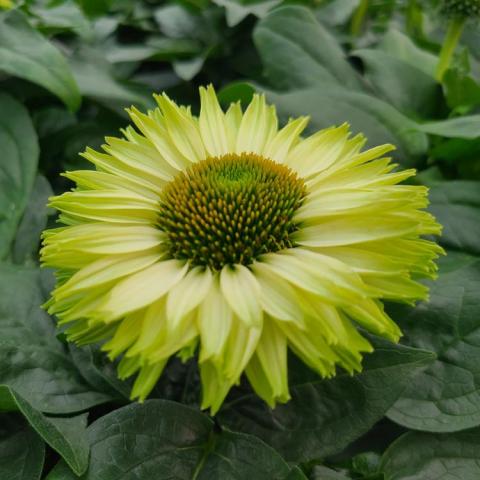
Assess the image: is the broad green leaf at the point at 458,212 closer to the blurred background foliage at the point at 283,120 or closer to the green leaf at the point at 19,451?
the blurred background foliage at the point at 283,120

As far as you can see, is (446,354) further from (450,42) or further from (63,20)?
(63,20)

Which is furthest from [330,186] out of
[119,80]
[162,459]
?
[119,80]

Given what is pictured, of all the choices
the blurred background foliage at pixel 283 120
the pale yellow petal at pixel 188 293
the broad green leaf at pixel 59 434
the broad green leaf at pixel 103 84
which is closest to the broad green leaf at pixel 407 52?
the blurred background foliage at pixel 283 120

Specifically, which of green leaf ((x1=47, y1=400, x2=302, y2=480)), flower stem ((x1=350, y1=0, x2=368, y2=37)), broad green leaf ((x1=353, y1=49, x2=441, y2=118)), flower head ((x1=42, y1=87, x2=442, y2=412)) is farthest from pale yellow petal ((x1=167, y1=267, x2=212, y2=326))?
flower stem ((x1=350, y1=0, x2=368, y2=37))

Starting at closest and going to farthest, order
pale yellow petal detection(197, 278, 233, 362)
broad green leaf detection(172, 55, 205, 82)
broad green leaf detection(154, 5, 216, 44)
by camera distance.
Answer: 1. pale yellow petal detection(197, 278, 233, 362)
2. broad green leaf detection(172, 55, 205, 82)
3. broad green leaf detection(154, 5, 216, 44)

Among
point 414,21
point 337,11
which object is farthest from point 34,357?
point 414,21

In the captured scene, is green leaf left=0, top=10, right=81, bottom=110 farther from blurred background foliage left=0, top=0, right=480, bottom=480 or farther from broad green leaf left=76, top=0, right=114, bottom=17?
broad green leaf left=76, top=0, right=114, bottom=17
